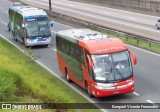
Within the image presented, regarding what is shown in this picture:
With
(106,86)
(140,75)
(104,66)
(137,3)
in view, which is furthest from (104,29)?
(137,3)

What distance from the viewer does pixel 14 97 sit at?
14.5 metres

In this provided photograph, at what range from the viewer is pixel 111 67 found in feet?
63.0

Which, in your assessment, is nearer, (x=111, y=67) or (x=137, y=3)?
(x=111, y=67)

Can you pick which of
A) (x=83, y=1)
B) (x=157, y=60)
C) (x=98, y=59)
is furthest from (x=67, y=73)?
(x=83, y=1)

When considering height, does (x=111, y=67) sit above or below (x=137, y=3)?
above

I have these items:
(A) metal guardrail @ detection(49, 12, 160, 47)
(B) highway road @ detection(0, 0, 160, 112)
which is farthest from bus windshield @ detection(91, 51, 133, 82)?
(A) metal guardrail @ detection(49, 12, 160, 47)

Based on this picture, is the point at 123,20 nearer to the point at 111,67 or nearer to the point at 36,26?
the point at 36,26

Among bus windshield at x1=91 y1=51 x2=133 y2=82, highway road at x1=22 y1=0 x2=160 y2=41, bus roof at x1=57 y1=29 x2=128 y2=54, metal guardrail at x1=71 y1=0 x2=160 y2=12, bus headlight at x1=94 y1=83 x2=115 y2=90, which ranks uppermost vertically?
bus roof at x1=57 y1=29 x2=128 y2=54

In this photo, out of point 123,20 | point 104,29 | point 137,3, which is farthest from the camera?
point 137,3

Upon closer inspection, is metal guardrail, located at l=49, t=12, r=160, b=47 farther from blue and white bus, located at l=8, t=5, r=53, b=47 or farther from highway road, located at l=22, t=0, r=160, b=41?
blue and white bus, located at l=8, t=5, r=53, b=47

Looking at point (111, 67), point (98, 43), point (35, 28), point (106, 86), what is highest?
point (98, 43)

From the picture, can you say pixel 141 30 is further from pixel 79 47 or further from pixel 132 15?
pixel 79 47

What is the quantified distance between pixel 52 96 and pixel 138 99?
530 cm

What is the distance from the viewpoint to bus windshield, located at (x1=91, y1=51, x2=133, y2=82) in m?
19.1
